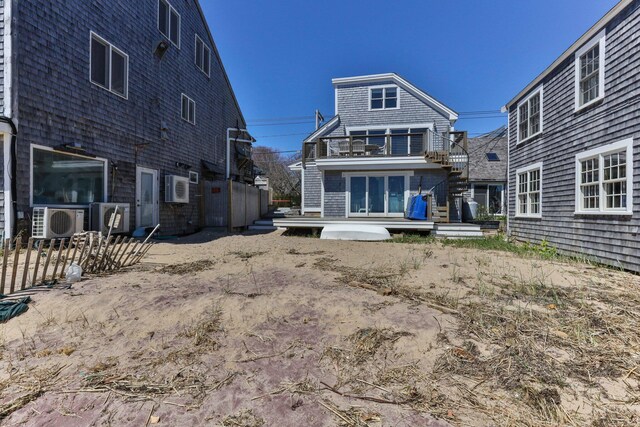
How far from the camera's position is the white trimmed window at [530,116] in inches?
359

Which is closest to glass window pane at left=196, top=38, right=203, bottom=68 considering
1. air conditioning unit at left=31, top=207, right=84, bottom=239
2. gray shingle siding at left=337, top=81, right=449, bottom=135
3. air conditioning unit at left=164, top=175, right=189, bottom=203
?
air conditioning unit at left=164, top=175, right=189, bottom=203

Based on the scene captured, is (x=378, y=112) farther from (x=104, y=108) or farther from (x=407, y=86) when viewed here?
(x=104, y=108)

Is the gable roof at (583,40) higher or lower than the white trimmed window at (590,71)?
higher

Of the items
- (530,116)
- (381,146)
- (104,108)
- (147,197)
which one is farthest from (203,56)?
(530,116)

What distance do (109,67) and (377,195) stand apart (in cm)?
990

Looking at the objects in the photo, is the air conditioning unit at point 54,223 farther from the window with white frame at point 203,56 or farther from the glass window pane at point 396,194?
the glass window pane at point 396,194

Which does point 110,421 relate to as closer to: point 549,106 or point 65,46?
point 65,46

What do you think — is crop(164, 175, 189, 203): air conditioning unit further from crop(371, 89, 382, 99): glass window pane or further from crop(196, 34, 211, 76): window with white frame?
crop(371, 89, 382, 99): glass window pane

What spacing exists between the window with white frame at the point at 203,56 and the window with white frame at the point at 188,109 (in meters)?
1.81

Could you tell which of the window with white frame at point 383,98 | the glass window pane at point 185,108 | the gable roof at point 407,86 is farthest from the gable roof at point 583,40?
the glass window pane at point 185,108

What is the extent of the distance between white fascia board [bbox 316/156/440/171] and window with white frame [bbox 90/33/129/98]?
682cm

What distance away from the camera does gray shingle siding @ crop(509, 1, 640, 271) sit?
5.79 metres

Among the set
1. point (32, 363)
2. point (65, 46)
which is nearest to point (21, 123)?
point (65, 46)

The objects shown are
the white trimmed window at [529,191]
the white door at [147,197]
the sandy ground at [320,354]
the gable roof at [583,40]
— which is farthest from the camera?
the white door at [147,197]
